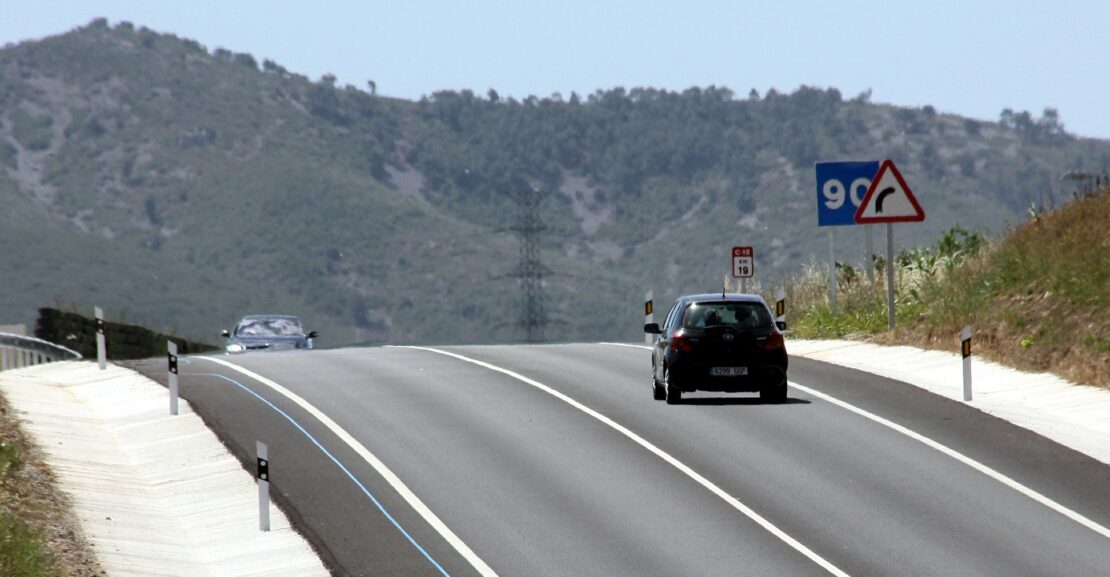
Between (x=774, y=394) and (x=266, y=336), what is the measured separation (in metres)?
17.4

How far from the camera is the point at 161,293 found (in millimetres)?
152625

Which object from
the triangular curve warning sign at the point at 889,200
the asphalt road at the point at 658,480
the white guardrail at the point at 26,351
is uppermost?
the triangular curve warning sign at the point at 889,200

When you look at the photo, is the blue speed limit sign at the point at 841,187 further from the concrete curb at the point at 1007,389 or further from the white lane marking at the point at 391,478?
the white lane marking at the point at 391,478

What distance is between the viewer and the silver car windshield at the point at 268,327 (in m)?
39.6

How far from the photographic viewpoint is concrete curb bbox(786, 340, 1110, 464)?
21656 millimetres

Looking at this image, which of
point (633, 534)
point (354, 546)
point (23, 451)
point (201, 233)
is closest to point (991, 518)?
point (633, 534)

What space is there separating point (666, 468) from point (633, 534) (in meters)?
3.56

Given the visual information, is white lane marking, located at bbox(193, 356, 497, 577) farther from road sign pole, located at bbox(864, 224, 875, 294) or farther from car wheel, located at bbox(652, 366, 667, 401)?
road sign pole, located at bbox(864, 224, 875, 294)

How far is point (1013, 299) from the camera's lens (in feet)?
97.7

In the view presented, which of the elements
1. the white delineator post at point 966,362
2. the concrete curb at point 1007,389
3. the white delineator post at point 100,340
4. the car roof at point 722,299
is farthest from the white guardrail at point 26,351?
the white delineator post at point 966,362

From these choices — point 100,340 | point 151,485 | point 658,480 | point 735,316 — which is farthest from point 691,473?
point 100,340

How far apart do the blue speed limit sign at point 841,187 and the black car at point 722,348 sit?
1166 centimetres

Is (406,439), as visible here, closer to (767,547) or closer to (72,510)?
(72,510)

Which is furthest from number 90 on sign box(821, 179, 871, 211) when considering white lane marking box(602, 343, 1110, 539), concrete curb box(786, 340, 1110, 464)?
white lane marking box(602, 343, 1110, 539)
